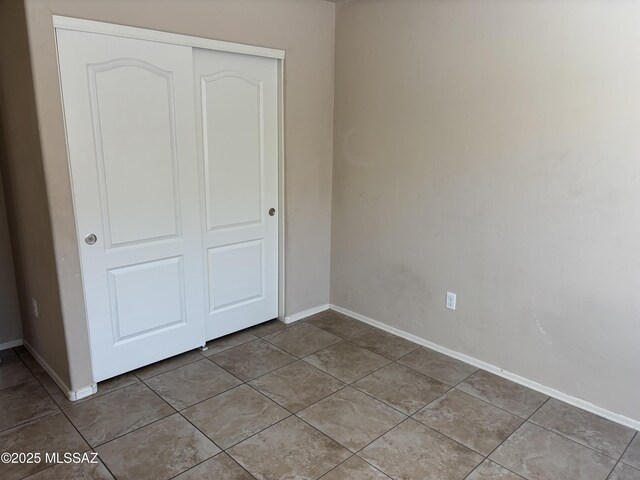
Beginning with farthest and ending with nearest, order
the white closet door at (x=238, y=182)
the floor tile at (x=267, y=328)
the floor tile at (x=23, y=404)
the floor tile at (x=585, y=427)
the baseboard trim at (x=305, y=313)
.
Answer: the baseboard trim at (x=305, y=313), the floor tile at (x=267, y=328), the white closet door at (x=238, y=182), the floor tile at (x=23, y=404), the floor tile at (x=585, y=427)

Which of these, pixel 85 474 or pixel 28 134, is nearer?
pixel 85 474

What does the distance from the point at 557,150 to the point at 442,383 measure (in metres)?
1.49

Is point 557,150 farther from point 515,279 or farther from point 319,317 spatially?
point 319,317

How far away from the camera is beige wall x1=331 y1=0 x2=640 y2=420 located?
228cm

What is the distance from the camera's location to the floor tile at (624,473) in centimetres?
201

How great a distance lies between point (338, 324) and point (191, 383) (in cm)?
130

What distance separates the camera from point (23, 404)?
251 cm

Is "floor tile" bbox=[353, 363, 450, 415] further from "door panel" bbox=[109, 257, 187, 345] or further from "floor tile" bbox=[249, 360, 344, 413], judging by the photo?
"door panel" bbox=[109, 257, 187, 345]

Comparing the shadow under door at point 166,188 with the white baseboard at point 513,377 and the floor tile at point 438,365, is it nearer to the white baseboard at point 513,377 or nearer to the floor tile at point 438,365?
the white baseboard at point 513,377

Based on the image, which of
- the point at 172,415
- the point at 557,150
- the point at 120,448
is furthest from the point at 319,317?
the point at 557,150

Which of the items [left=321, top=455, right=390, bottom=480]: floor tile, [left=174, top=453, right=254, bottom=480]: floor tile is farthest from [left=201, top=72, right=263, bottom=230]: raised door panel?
[left=321, top=455, right=390, bottom=480]: floor tile

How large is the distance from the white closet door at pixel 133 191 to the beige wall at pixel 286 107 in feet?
0.25

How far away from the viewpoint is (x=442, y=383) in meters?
2.78

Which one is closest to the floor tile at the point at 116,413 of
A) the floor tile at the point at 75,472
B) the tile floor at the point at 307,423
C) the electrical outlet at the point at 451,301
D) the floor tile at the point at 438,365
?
the tile floor at the point at 307,423
